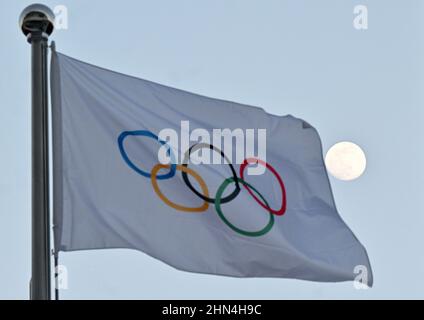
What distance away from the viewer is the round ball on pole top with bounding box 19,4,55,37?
8.28 m

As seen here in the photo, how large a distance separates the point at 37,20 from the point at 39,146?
1.18m

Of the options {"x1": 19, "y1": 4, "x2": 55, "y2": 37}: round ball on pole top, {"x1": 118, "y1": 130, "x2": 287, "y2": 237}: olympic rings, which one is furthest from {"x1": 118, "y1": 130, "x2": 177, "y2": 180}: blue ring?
{"x1": 19, "y1": 4, "x2": 55, "y2": 37}: round ball on pole top

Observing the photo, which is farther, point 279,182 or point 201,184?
point 279,182

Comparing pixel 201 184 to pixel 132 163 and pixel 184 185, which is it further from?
pixel 132 163

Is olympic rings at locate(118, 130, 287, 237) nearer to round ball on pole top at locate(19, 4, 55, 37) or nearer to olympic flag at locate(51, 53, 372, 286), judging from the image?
olympic flag at locate(51, 53, 372, 286)

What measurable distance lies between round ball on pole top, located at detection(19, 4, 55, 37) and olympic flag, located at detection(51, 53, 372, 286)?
920mm

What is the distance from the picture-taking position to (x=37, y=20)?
828 cm

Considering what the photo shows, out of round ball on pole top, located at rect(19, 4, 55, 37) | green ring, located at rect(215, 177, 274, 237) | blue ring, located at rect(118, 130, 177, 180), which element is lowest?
green ring, located at rect(215, 177, 274, 237)

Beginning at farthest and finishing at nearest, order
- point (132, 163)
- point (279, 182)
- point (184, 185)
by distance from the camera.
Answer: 1. point (279, 182)
2. point (184, 185)
3. point (132, 163)

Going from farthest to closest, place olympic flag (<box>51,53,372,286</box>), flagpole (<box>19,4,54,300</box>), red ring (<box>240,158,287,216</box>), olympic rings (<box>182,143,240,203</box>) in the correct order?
red ring (<box>240,158,287,216</box>), olympic rings (<box>182,143,240,203</box>), olympic flag (<box>51,53,372,286</box>), flagpole (<box>19,4,54,300</box>)

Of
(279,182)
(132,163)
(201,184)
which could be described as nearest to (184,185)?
(201,184)

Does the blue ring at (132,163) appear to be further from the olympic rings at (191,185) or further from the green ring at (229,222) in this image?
the green ring at (229,222)
